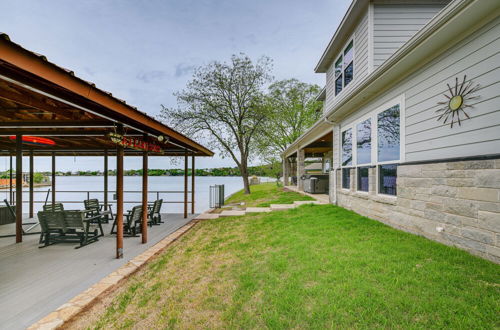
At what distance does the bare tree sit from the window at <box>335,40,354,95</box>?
24.1ft

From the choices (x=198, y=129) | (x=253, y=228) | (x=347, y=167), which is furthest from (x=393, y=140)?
(x=198, y=129)

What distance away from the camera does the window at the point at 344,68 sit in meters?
7.18

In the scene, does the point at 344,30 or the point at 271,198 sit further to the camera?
the point at 271,198

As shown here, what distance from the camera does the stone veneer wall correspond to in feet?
8.21

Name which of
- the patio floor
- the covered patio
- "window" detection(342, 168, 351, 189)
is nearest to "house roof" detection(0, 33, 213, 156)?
the covered patio

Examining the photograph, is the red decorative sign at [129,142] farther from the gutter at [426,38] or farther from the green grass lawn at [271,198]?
the green grass lawn at [271,198]

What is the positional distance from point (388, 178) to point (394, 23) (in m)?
4.94

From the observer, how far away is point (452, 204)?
2.98m

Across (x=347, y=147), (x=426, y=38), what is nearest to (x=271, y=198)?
(x=347, y=147)

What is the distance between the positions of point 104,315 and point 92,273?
1.28 metres

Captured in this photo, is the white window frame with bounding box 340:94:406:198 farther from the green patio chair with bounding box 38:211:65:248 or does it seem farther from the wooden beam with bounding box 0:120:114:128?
the green patio chair with bounding box 38:211:65:248

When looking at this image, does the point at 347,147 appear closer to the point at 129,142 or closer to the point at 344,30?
the point at 344,30

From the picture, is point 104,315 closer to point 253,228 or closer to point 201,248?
point 201,248

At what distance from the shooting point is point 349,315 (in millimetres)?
1899
